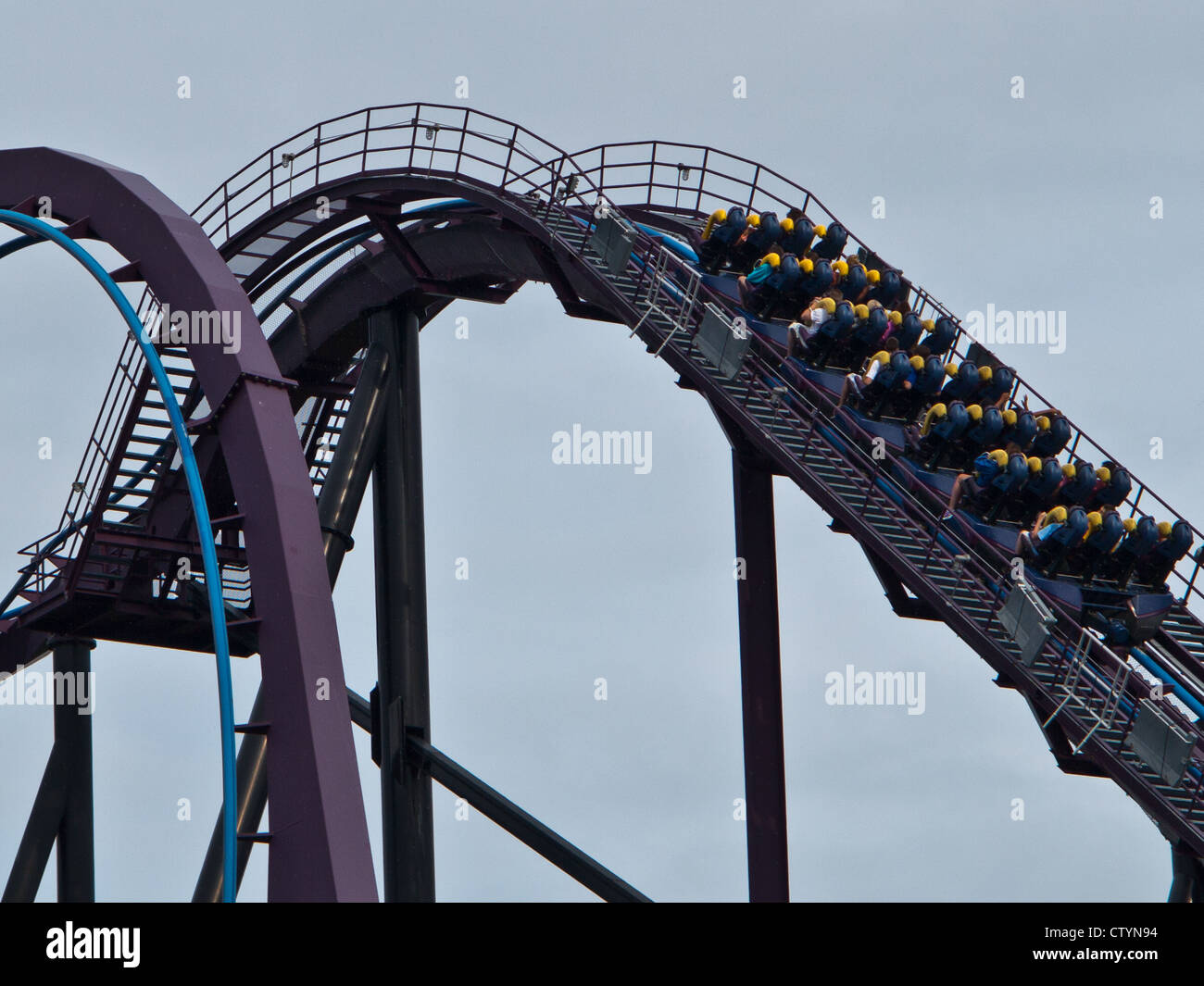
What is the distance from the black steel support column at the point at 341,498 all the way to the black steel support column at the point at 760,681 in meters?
3.49

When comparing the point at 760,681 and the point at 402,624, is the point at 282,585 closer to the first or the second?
the point at 760,681

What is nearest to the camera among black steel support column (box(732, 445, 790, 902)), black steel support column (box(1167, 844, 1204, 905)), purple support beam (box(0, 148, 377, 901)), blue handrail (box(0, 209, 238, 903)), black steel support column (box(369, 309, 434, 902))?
blue handrail (box(0, 209, 238, 903))

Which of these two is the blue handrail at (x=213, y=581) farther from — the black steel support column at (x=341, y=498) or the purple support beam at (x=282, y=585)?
the black steel support column at (x=341, y=498)

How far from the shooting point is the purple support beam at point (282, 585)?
13.4 m

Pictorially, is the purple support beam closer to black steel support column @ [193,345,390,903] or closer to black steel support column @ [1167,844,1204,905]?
black steel support column @ [193,345,390,903]

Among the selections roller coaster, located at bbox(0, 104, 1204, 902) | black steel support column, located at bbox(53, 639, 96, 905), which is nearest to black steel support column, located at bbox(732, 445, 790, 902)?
roller coaster, located at bbox(0, 104, 1204, 902)

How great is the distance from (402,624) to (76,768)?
3214 mm

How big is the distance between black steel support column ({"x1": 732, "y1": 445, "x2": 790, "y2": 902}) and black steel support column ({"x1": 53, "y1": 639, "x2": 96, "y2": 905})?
236 inches

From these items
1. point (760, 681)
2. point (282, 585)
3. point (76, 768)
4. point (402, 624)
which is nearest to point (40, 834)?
point (76, 768)

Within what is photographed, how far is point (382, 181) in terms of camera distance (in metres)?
18.3

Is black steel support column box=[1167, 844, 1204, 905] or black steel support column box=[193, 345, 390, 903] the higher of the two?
black steel support column box=[193, 345, 390, 903]

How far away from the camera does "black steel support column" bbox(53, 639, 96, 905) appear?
18.6 metres
